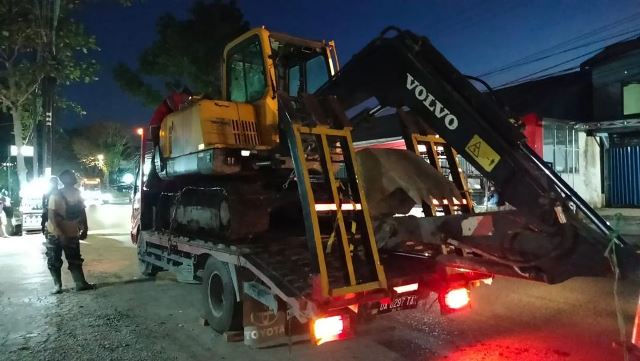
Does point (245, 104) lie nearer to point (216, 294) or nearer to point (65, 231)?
point (216, 294)

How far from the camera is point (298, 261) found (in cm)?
524

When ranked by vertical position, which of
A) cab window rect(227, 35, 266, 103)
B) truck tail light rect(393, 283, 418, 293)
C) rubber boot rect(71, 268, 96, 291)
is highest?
cab window rect(227, 35, 266, 103)

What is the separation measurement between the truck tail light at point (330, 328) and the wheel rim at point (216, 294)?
2.00 meters

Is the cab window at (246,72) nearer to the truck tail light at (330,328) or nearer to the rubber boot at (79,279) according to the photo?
the truck tail light at (330,328)

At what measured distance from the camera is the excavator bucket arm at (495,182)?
3.77 m

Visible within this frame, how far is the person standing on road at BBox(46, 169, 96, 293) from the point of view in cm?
861

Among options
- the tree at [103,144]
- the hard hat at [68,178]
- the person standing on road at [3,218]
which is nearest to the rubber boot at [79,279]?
the hard hat at [68,178]

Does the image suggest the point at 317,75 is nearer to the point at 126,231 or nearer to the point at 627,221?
the point at 627,221

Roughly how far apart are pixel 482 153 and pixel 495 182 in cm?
26

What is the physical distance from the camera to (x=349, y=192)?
4.82m

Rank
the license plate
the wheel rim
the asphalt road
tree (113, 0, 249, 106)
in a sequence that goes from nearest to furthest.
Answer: the license plate
the asphalt road
the wheel rim
tree (113, 0, 249, 106)

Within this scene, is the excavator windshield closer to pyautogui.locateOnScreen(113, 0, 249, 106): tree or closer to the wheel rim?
the wheel rim

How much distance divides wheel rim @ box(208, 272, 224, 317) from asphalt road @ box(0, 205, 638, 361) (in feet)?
0.96

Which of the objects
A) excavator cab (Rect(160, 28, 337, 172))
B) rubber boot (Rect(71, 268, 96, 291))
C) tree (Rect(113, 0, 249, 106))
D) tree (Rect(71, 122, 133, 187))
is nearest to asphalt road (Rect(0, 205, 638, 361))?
rubber boot (Rect(71, 268, 96, 291))
